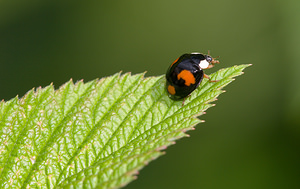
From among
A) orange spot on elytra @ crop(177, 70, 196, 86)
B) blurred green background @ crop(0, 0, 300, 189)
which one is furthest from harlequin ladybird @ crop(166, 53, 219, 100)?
blurred green background @ crop(0, 0, 300, 189)

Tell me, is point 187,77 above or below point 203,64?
below

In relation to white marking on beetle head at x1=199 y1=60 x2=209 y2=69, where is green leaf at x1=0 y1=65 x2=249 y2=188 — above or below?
below

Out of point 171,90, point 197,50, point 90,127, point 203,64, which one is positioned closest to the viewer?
point 90,127

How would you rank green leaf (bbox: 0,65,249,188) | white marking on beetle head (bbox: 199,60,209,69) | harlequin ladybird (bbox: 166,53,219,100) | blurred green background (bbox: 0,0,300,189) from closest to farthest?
1. green leaf (bbox: 0,65,249,188)
2. harlequin ladybird (bbox: 166,53,219,100)
3. white marking on beetle head (bbox: 199,60,209,69)
4. blurred green background (bbox: 0,0,300,189)

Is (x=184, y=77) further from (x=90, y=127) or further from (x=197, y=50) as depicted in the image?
(x=197, y=50)

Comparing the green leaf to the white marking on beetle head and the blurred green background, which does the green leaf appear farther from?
the blurred green background

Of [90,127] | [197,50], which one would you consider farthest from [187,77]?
[197,50]

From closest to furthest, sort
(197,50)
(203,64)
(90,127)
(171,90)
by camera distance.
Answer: (90,127) → (171,90) → (203,64) → (197,50)
